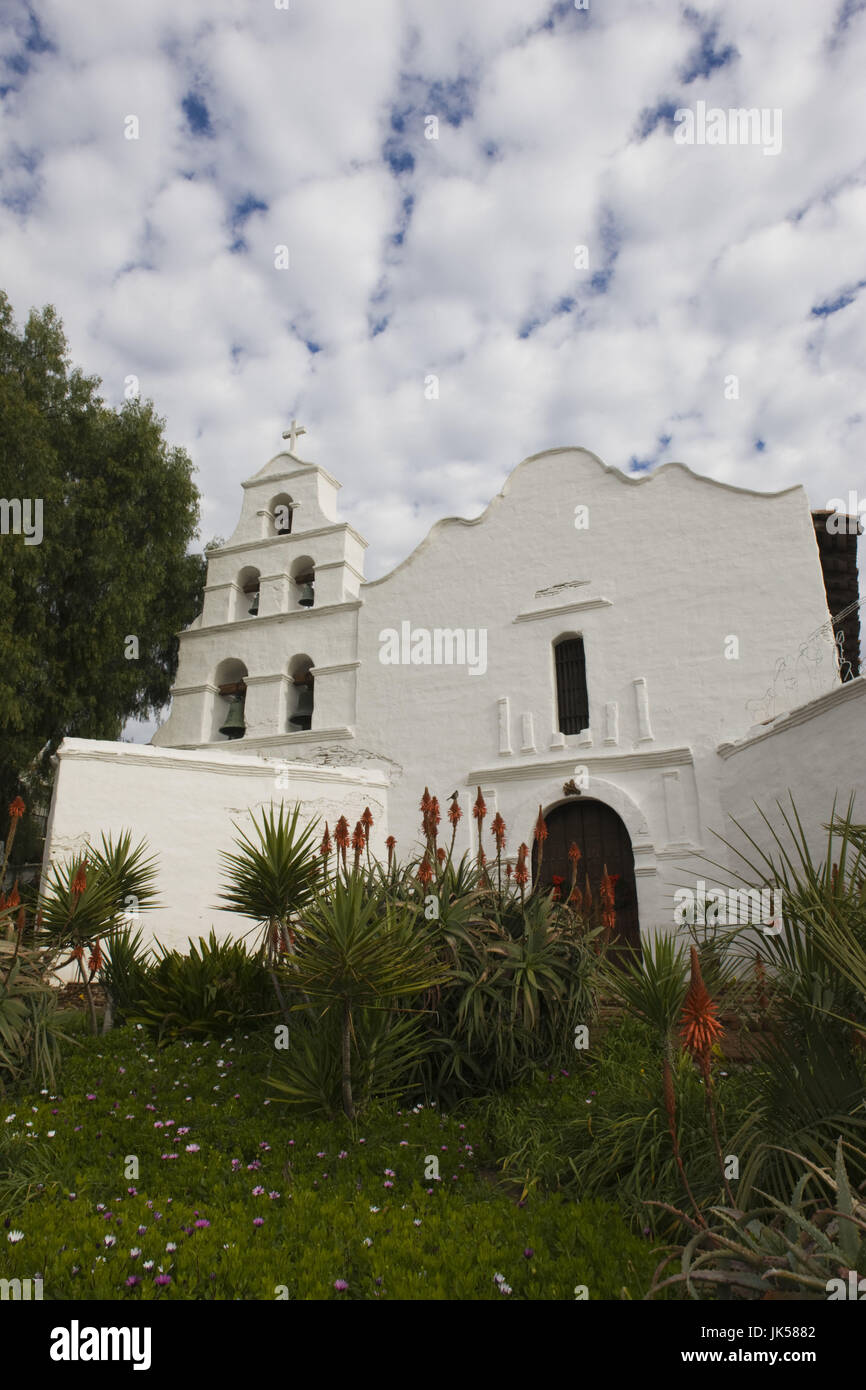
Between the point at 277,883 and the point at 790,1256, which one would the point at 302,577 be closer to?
the point at 277,883

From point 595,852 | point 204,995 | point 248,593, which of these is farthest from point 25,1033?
point 248,593

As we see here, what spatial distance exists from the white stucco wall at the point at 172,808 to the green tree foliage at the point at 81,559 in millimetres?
3187

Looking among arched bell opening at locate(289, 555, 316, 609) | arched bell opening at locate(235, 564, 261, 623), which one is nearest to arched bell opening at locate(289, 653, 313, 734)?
arched bell opening at locate(289, 555, 316, 609)

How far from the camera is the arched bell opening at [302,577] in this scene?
14.8 meters

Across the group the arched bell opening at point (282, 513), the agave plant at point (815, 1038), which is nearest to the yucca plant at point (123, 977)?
the agave plant at point (815, 1038)

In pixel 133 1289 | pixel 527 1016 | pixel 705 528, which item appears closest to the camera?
pixel 133 1289

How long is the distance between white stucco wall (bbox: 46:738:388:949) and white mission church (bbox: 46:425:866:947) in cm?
3

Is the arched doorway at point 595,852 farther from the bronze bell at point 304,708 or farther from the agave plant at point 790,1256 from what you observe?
the agave plant at point 790,1256

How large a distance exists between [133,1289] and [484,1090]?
107 inches
